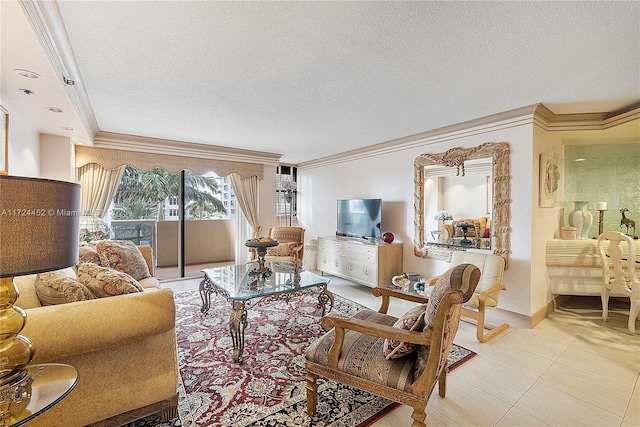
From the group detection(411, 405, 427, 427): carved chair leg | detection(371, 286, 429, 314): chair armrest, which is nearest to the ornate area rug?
detection(411, 405, 427, 427): carved chair leg

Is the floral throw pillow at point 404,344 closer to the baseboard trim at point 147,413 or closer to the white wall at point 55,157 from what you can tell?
the baseboard trim at point 147,413

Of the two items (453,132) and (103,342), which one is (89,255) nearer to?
(103,342)

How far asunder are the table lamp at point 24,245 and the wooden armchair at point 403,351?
1.27 metres

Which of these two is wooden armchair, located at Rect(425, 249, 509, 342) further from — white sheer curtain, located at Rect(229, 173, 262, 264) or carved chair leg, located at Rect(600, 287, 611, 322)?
white sheer curtain, located at Rect(229, 173, 262, 264)

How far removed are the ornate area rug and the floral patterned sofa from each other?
0.26 m

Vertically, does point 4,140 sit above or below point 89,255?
above

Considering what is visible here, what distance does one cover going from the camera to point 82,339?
1.36 m

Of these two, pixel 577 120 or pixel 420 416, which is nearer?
pixel 420 416

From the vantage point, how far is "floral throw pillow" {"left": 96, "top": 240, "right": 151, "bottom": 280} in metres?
2.99

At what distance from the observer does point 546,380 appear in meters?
2.18

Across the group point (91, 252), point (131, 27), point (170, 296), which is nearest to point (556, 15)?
point (131, 27)

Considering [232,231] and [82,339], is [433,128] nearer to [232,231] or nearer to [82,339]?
[82,339]

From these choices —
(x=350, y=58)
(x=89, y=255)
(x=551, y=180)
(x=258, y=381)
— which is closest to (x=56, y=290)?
(x=258, y=381)

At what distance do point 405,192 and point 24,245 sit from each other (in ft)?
14.0
